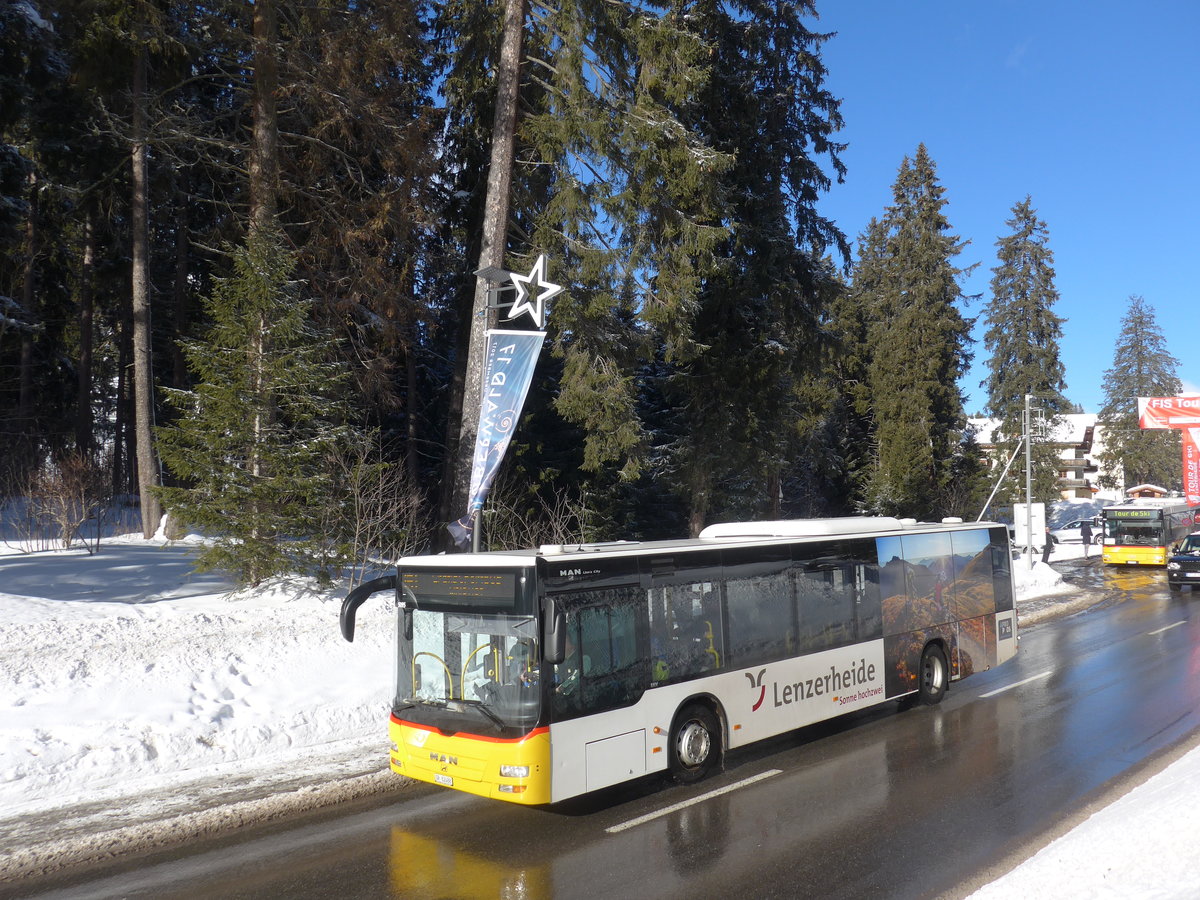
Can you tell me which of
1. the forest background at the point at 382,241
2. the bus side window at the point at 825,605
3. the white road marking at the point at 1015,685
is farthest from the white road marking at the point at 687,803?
the forest background at the point at 382,241

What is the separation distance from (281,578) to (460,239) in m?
12.7

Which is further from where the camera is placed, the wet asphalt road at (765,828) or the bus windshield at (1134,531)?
the bus windshield at (1134,531)

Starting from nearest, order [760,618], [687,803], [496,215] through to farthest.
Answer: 1. [687,803]
2. [760,618]
3. [496,215]

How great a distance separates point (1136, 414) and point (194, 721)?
94574mm

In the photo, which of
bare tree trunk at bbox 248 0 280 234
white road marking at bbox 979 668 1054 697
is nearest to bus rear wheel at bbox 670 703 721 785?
white road marking at bbox 979 668 1054 697

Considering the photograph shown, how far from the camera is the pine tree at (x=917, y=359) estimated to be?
46.4 m

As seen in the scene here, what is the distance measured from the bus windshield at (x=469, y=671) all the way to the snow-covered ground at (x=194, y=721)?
1.62 m

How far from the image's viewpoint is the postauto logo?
380 inches

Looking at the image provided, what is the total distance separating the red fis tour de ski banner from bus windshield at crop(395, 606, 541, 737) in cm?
4538

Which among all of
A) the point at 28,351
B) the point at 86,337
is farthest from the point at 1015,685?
the point at 28,351

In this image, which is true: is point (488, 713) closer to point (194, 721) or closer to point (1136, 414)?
point (194, 721)

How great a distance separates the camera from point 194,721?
10.1 m

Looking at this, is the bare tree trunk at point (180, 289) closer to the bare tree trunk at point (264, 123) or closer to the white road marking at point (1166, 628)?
the bare tree trunk at point (264, 123)

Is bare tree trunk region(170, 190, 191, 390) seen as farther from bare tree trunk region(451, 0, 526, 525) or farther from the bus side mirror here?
the bus side mirror
